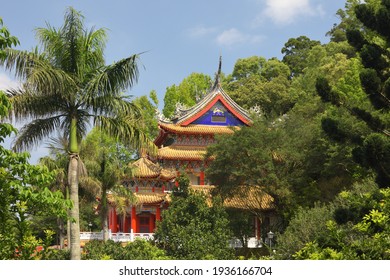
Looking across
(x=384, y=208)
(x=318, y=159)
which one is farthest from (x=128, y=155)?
(x=384, y=208)

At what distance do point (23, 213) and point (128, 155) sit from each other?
3848 cm

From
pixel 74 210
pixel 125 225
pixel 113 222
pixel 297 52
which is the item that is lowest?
pixel 74 210

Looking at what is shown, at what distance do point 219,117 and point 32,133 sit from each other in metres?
21.7

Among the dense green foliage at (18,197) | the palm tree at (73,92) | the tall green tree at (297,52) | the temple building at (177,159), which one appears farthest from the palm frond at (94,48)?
the tall green tree at (297,52)

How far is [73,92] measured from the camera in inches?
507

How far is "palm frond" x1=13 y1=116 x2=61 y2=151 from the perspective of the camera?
42.5 feet

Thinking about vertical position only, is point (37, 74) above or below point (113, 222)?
above

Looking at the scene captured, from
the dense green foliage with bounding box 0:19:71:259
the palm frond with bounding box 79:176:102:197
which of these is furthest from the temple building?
the dense green foliage with bounding box 0:19:71:259

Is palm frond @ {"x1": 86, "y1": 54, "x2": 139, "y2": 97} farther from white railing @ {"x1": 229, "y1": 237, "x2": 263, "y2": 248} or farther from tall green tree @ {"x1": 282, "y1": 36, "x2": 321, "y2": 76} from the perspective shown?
tall green tree @ {"x1": 282, "y1": 36, "x2": 321, "y2": 76}

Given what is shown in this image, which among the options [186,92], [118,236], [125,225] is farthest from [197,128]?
[186,92]

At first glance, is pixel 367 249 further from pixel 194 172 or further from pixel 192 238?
pixel 194 172

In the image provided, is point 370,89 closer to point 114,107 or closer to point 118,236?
point 114,107

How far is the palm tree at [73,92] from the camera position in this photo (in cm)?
1264

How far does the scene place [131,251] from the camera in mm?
18344
